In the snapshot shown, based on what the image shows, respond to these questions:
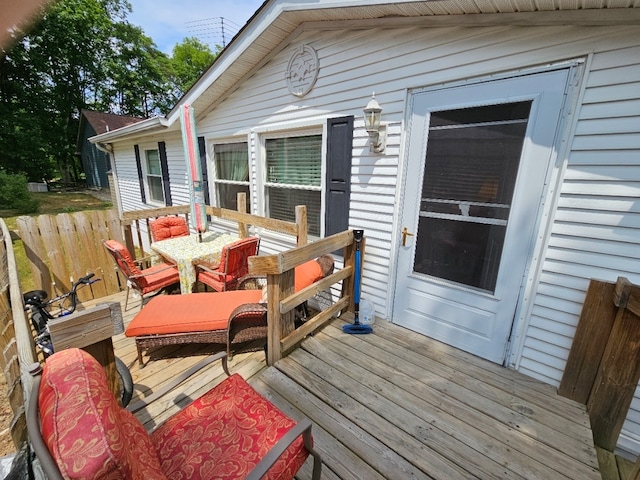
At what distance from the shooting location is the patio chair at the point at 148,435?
68 cm

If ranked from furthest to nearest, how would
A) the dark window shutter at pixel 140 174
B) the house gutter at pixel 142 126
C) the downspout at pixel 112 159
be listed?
the downspout at pixel 112 159 → the dark window shutter at pixel 140 174 → the house gutter at pixel 142 126

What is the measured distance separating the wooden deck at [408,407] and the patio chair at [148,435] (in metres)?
0.46

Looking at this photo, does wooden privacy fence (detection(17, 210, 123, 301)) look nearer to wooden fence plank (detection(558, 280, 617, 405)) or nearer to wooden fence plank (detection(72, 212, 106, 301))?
wooden fence plank (detection(72, 212, 106, 301))

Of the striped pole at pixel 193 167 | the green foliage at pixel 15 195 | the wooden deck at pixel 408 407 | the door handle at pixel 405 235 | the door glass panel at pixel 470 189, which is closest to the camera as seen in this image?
the wooden deck at pixel 408 407

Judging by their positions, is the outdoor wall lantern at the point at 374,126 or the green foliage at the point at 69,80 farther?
the green foliage at the point at 69,80

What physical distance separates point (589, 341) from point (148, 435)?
288 cm

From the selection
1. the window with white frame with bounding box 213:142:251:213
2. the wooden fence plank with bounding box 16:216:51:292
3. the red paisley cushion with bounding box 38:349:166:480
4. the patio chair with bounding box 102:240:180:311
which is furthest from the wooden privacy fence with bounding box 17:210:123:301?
the red paisley cushion with bounding box 38:349:166:480

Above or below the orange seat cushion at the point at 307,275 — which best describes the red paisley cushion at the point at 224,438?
below

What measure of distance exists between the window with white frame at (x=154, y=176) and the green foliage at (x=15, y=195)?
9.34 metres

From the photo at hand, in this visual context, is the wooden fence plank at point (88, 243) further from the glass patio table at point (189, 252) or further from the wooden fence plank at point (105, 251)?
the glass patio table at point (189, 252)

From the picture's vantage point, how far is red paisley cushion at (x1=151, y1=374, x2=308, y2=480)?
1.28 meters

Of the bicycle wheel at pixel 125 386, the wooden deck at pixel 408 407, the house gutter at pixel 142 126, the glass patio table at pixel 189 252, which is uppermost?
the house gutter at pixel 142 126

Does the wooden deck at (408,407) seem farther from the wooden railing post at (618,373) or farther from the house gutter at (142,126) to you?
the house gutter at (142,126)

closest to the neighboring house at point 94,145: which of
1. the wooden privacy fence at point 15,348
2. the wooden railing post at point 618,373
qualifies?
the wooden privacy fence at point 15,348
